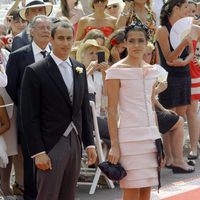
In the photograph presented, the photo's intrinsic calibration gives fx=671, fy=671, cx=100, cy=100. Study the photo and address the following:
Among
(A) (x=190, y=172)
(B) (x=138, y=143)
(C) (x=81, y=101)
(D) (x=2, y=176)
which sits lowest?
(A) (x=190, y=172)

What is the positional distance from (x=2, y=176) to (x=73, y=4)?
3.52m

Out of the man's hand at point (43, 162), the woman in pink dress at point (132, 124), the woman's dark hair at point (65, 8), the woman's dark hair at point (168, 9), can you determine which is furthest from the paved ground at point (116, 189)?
the woman's dark hair at point (65, 8)

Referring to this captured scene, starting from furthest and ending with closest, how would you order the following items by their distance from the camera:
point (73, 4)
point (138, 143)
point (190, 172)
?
1. point (73, 4)
2. point (190, 172)
3. point (138, 143)

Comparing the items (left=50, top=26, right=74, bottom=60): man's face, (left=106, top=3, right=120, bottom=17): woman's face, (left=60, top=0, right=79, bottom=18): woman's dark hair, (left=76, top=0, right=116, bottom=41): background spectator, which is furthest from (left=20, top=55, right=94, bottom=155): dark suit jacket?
(left=106, top=3, right=120, bottom=17): woman's face

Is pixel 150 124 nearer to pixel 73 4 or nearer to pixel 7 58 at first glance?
pixel 7 58

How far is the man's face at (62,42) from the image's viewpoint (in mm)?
5344

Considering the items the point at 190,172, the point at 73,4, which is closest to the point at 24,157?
the point at 190,172

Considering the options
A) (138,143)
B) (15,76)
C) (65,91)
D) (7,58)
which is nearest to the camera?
(65,91)

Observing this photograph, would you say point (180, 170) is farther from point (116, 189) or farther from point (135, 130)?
point (135, 130)

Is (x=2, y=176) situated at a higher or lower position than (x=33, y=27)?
lower

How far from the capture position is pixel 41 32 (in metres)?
6.72

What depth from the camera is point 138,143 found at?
5.62 metres

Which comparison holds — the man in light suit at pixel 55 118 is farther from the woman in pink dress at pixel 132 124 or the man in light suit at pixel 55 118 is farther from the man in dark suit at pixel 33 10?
the man in dark suit at pixel 33 10

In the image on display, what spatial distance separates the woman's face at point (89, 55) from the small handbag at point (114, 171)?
2651 millimetres
